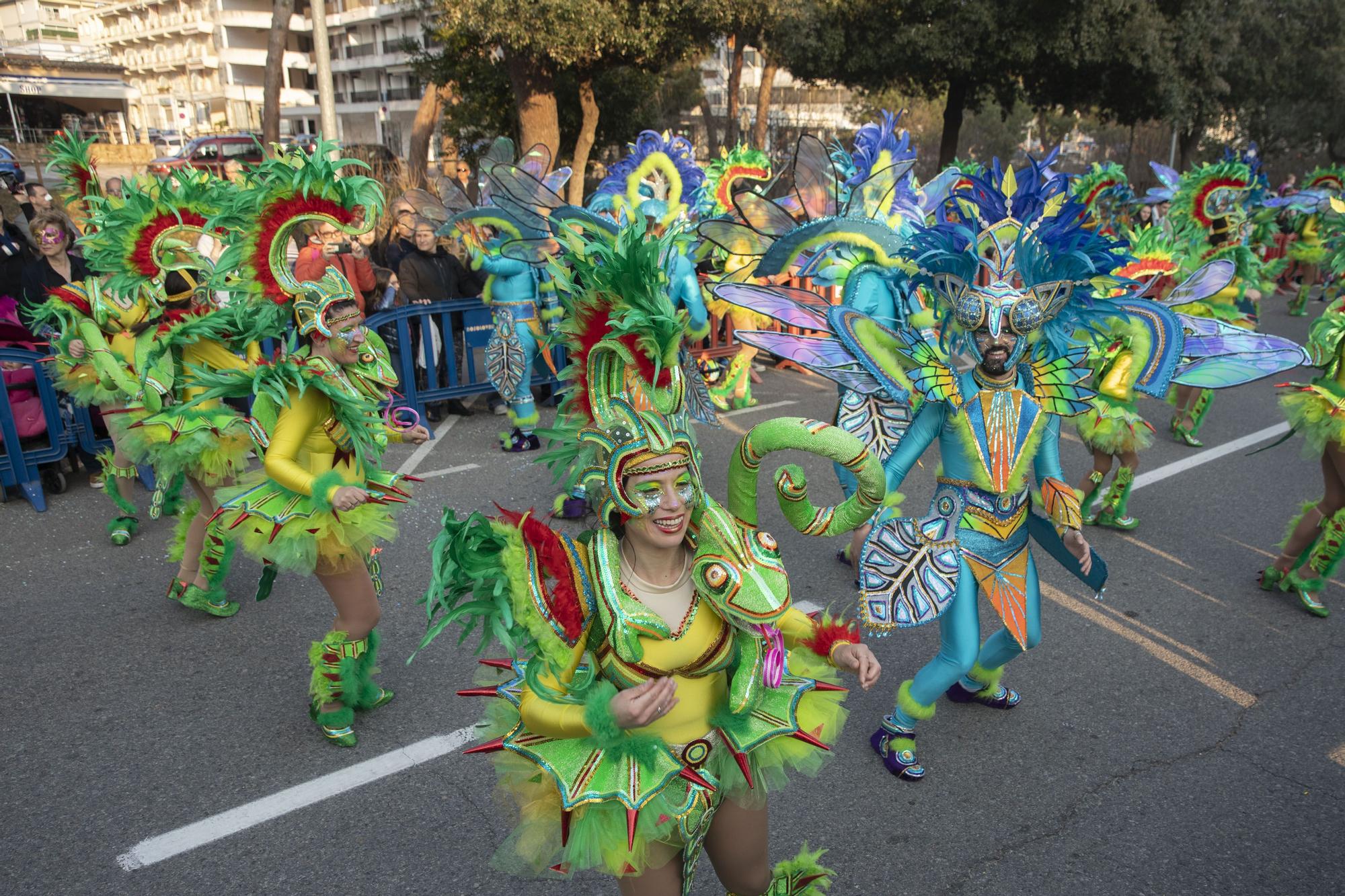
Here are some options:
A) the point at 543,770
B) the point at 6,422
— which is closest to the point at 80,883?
the point at 543,770

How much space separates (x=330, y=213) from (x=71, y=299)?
3.03 meters

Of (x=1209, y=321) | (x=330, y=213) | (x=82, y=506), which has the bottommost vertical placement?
(x=82, y=506)

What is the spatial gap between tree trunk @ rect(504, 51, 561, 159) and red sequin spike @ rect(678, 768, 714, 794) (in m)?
15.0

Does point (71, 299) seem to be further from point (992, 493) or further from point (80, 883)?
point (992, 493)

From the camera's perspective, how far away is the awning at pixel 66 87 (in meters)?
33.2

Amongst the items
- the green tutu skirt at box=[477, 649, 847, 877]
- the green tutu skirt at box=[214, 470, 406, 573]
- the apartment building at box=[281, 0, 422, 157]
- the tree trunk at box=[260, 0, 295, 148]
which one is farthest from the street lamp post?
the apartment building at box=[281, 0, 422, 157]

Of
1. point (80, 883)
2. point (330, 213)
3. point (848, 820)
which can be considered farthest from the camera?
point (330, 213)

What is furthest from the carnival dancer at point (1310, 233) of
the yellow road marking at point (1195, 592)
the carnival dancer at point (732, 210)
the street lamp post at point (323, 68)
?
the street lamp post at point (323, 68)

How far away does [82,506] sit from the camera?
6.43 m

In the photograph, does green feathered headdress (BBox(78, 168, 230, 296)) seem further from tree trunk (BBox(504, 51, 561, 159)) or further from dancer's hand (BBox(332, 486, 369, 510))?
tree trunk (BBox(504, 51, 561, 159))

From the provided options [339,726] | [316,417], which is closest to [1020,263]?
[316,417]

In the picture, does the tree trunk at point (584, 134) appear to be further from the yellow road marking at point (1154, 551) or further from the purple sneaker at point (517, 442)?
the yellow road marking at point (1154, 551)

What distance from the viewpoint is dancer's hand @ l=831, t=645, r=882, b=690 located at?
2.23 metres

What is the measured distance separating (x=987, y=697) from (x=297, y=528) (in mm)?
3150
